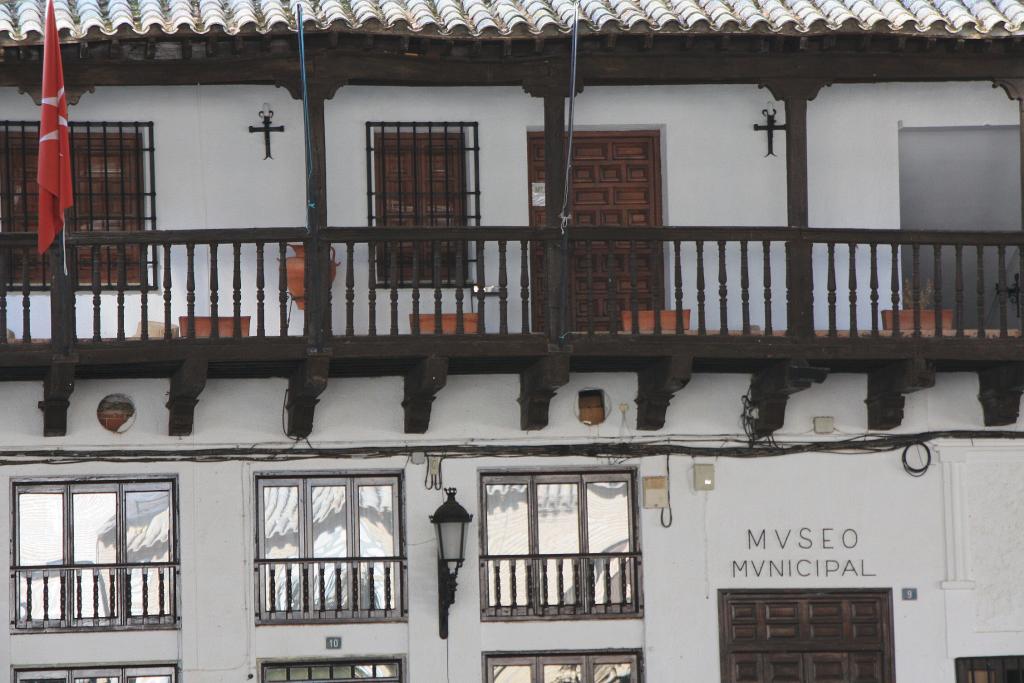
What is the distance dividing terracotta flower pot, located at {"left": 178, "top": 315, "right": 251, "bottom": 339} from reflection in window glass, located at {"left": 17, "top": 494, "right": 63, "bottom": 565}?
175 cm

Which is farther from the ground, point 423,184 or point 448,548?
point 423,184

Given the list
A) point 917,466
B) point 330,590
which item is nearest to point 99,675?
point 330,590

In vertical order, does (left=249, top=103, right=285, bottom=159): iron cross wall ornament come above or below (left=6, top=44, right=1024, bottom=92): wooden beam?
below

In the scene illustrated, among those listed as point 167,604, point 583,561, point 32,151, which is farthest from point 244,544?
point 32,151

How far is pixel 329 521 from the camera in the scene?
53.2 feet

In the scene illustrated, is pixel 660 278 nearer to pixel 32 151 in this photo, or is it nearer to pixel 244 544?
pixel 244 544

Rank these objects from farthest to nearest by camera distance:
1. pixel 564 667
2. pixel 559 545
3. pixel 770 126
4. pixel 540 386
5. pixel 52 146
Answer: pixel 770 126 → pixel 559 545 → pixel 564 667 → pixel 540 386 → pixel 52 146

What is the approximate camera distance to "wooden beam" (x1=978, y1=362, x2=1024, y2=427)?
16.2 metres

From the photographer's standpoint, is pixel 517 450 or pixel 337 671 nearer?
pixel 337 671

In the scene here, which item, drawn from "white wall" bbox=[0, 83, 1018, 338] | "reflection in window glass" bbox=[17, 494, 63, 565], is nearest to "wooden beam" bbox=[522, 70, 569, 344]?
"white wall" bbox=[0, 83, 1018, 338]

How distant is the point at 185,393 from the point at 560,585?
3.46 m

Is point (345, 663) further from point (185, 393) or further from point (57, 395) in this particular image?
point (57, 395)

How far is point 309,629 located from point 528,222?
3892 mm

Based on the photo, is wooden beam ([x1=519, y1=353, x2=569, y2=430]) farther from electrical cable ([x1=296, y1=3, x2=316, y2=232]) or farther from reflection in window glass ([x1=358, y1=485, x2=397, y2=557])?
electrical cable ([x1=296, y1=3, x2=316, y2=232])
